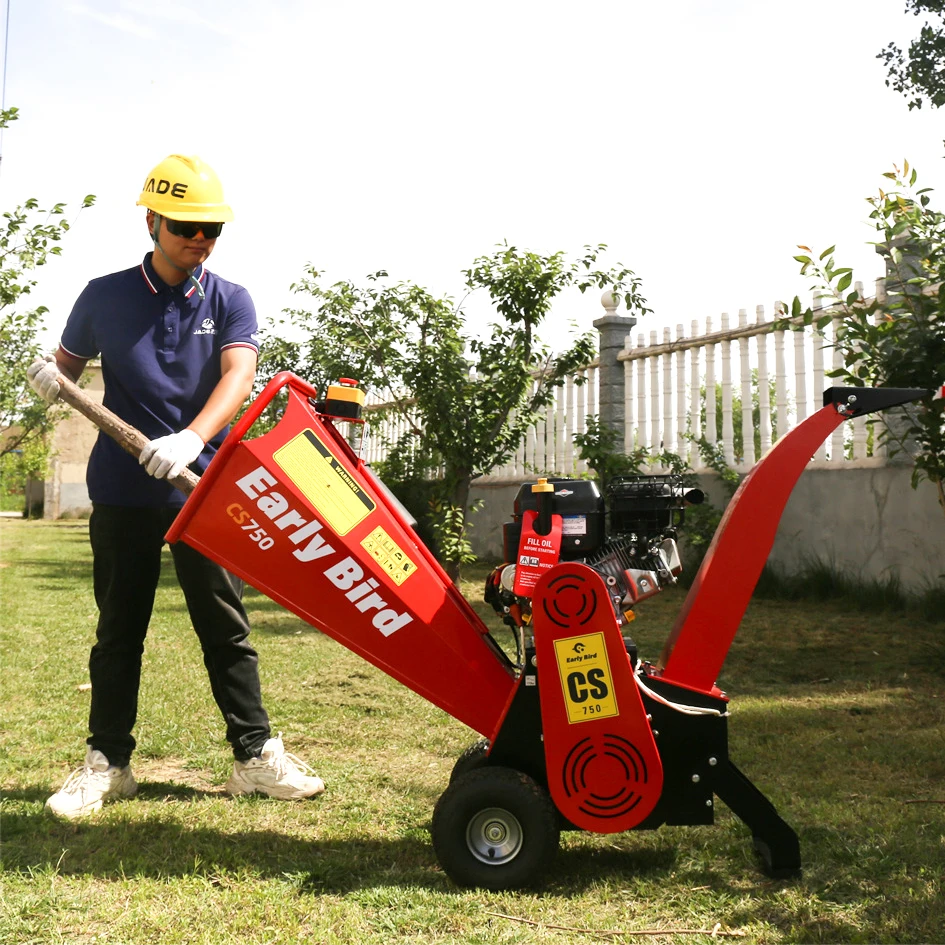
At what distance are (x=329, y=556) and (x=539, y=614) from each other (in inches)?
21.6

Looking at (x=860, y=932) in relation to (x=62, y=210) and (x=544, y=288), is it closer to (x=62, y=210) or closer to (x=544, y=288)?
(x=544, y=288)

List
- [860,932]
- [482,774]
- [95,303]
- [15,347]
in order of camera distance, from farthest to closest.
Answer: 1. [15,347]
2. [95,303]
3. [482,774]
4. [860,932]

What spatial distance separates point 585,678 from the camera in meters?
2.37

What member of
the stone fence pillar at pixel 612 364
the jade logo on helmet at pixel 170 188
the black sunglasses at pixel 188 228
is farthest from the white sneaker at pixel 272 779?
the stone fence pillar at pixel 612 364

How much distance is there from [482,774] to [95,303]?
1.81 meters

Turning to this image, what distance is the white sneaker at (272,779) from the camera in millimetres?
3074

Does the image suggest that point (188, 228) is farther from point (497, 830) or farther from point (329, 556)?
point (497, 830)

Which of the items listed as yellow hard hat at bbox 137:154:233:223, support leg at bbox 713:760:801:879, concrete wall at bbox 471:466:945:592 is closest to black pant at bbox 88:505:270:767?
yellow hard hat at bbox 137:154:233:223

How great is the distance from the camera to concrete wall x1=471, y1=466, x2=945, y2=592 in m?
6.07

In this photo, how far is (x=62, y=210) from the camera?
834 cm

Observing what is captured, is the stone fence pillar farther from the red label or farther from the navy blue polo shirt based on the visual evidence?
the red label

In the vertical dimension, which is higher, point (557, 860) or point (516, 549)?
point (516, 549)

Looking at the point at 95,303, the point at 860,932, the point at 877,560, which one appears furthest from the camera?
the point at 877,560

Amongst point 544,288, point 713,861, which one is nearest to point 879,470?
point 544,288
